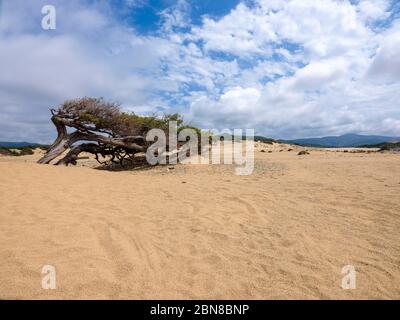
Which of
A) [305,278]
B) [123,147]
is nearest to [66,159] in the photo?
[123,147]

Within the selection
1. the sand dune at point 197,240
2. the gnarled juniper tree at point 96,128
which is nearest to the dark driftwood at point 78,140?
the gnarled juniper tree at point 96,128

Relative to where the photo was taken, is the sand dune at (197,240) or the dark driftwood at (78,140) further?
the dark driftwood at (78,140)

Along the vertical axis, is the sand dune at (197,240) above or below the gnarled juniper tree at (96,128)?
below

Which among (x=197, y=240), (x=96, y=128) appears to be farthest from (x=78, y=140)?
(x=197, y=240)

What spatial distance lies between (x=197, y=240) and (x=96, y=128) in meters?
11.9

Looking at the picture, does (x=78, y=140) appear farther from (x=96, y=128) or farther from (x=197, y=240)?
(x=197, y=240)

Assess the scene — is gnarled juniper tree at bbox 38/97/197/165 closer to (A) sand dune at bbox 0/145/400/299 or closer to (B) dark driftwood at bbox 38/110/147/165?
(B) dark driftwood at bbox 38/110/147/165

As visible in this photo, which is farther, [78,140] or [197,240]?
[78,140]

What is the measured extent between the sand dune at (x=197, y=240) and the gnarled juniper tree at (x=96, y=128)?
623 cm

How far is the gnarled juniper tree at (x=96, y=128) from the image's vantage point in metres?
14.3

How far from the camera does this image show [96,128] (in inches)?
598

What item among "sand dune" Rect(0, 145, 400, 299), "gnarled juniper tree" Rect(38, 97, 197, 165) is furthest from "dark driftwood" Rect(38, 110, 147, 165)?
"sand dune" Rect(0, 145, 400, 299)

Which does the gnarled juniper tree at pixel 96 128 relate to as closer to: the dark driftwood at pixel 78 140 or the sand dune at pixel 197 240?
the dark driftwood at pixel 78 140
